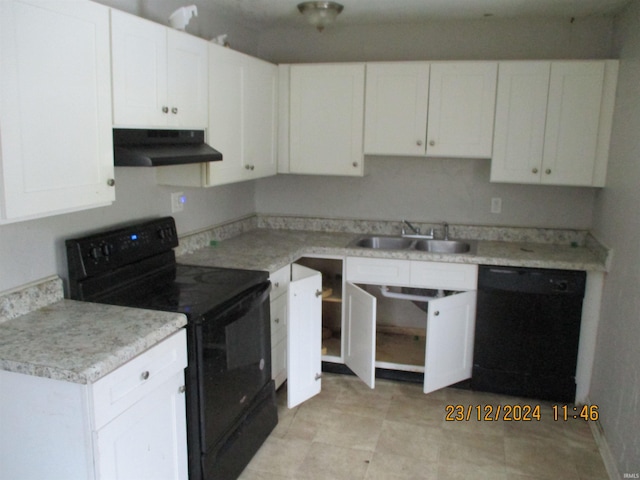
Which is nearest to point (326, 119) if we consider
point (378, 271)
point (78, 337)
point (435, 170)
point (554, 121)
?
point (435, 170)

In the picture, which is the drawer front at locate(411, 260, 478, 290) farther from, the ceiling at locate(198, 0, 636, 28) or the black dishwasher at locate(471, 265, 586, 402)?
the ceiling at locate(198, 0, 636, 28)

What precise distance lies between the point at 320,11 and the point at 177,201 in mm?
1341

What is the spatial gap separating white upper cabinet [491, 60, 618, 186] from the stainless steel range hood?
5.78 feet

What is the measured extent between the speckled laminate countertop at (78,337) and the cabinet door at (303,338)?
0.93m

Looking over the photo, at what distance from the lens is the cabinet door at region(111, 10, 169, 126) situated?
1.99m

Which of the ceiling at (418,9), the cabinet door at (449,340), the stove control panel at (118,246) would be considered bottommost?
the cabinet door at (449,340)

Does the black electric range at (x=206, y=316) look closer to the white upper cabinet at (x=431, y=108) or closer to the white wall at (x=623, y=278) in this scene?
the white upper cabinet at (x=431, y=108)

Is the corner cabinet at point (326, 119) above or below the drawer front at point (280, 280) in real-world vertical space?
above

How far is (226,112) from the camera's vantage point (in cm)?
286

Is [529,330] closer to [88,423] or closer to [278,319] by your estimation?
Result: [278,319]

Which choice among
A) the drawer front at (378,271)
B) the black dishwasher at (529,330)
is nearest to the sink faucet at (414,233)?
the drawer front at (378,271)

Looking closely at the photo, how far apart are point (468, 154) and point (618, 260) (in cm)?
105

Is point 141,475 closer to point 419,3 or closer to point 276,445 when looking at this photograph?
point 276,445

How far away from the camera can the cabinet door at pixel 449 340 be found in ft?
10.1
